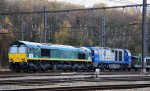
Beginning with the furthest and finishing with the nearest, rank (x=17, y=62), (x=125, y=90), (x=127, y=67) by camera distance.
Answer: (x=127, y=67) → (x=17, y=62) → (x=125, y=90)

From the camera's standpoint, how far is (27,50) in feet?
137

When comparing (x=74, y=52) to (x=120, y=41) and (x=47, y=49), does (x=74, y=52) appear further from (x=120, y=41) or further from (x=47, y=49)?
(x=120, y=41)

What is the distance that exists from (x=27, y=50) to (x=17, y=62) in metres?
1.66

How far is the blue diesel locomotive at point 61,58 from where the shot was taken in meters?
41.9

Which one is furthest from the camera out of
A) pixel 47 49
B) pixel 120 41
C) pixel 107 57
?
pixel 120 41

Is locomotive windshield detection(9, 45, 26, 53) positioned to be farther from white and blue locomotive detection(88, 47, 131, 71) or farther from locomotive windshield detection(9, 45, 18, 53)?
white and blue locomotive detection(88, 47, 131, 71)

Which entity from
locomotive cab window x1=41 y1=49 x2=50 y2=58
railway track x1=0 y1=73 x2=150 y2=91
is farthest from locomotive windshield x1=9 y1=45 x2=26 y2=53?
railway track x1=0 y1=73 x2=150 y2=91

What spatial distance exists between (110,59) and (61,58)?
1200 centimetres

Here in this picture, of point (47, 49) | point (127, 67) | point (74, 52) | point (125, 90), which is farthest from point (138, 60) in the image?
point (125, 90)

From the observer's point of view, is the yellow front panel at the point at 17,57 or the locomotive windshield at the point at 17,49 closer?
the yellow front panel at the point at 17,57

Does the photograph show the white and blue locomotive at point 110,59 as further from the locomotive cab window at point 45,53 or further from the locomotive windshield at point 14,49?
the locomotive windshield at point 14,49

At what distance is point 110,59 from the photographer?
5691 centimetres

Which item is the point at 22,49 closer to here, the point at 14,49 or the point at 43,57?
the point at 14,49

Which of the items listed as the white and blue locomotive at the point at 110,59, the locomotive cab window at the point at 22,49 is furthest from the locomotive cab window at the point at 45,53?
the white and blue locomotive at the point at 110,59
